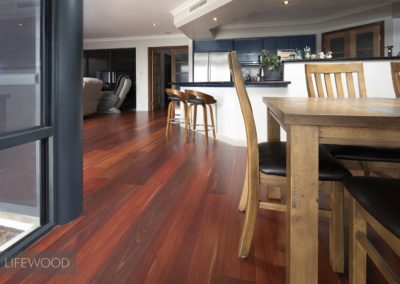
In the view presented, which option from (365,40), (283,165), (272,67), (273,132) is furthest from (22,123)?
(365,40)

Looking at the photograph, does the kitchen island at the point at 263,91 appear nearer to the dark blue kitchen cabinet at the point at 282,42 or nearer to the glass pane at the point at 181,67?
the dark blue kitchen cabinet at the point at 282,42

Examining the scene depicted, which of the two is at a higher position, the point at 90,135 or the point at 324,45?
the point at 324,45

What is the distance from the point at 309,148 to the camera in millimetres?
A: 864

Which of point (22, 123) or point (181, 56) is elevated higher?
point (181, 56)

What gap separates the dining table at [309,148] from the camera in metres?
0.81

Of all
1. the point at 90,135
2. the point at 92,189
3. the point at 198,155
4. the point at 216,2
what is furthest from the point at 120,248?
the point at 216,2

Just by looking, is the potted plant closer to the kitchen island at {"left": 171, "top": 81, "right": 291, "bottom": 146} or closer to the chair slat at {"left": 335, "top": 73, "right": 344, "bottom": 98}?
the kitchen island at {"left": 171, "top": 81, "right": 291, "bottom": 146}

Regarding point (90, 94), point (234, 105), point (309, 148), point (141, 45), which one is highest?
point (141, 45)

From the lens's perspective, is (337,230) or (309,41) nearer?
(337,230)

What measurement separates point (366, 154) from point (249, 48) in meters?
6.96

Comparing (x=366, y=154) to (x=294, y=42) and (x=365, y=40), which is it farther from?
(x=294, y=42)

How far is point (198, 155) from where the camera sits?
10.9 ft

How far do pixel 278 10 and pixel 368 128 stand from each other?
6.03 m

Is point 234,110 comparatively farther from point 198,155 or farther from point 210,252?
point 210,252
